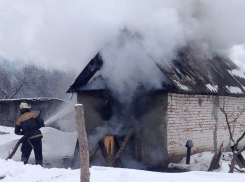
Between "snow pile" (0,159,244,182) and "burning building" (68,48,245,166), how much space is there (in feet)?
10.6

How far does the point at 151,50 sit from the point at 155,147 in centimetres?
269

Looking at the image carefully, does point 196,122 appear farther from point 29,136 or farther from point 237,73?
point 29,136

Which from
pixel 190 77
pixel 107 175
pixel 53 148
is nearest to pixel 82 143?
pixel 107 175

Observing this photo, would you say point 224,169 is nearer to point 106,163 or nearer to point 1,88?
point 106,163

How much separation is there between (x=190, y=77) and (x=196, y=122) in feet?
4.41

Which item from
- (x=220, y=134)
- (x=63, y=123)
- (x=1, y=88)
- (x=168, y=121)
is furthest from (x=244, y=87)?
(x=1, y=88)

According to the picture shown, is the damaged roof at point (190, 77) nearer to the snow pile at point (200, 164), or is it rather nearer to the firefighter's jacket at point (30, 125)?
the snow pile at point (200, 164)

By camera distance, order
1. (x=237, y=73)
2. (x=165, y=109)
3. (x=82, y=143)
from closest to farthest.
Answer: (x=82, y=143) → (x=165, y=109) → (x=237, y=73)

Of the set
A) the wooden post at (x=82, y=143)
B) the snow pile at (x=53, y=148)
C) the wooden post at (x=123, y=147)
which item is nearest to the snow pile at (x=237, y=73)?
the wooden post at (x=123, y=147)

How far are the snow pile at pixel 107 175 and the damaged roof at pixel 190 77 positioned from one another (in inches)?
126

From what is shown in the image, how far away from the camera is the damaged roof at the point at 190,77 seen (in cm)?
826

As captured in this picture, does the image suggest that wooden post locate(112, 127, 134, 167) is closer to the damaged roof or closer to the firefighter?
the damaged roof

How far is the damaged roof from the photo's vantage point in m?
8.26

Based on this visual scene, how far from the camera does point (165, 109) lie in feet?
26.9
